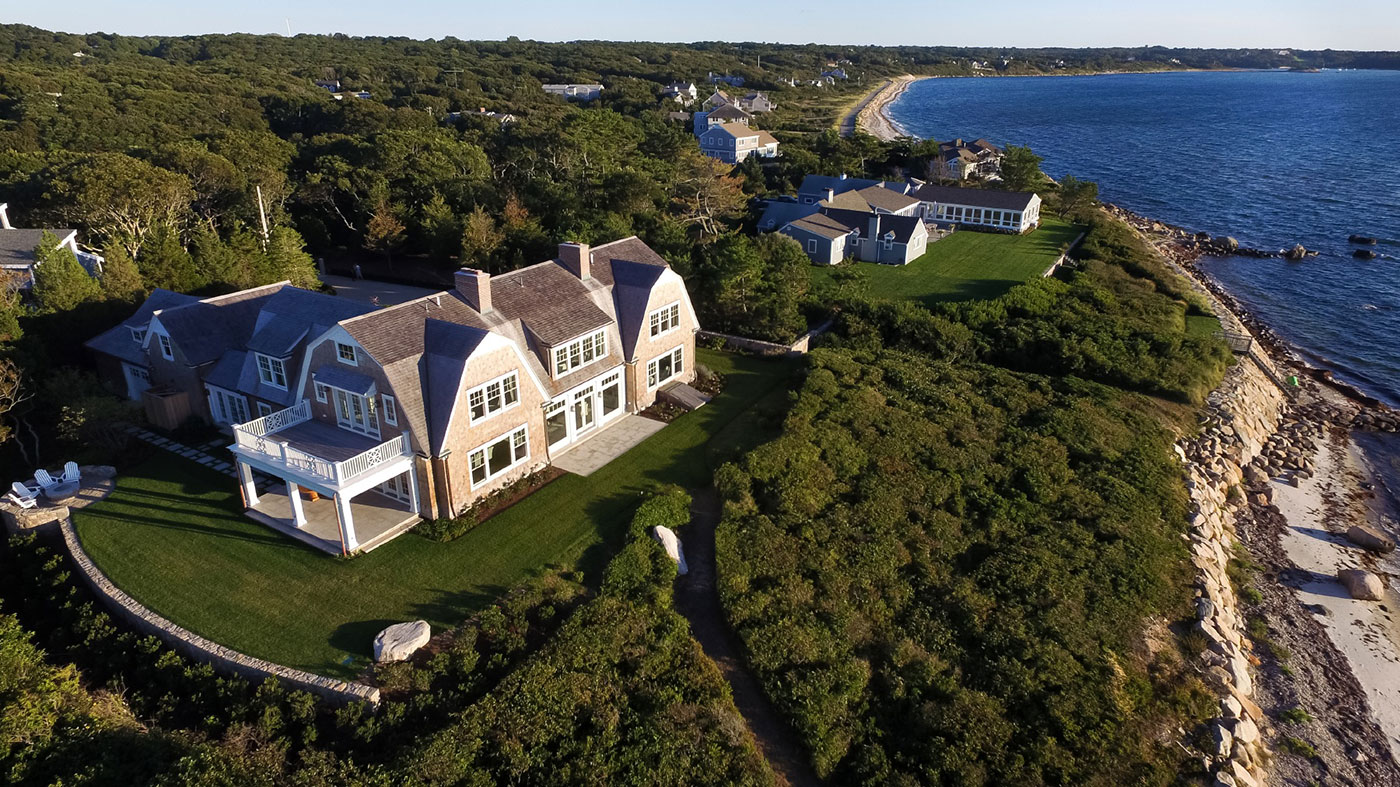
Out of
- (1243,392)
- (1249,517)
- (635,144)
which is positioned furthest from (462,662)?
(635,144)

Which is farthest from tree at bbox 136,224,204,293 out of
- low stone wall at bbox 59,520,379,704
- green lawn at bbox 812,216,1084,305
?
green lawn at bbox 812,216,1084,305

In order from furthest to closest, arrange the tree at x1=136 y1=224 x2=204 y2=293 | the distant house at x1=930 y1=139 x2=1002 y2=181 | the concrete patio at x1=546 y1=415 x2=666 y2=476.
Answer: the distant house at x1=930 y1=139 x2=1002 y2=181, the tree at x1=136 y1=224 x2=204 y2=293, the concrete patio at x1=546 y1=415 x2=666 y2=476

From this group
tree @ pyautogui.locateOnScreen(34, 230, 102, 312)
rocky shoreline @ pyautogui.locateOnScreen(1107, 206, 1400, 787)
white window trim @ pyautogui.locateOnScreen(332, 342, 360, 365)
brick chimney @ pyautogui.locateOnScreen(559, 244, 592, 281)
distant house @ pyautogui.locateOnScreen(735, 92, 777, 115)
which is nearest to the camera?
rocky shoreline @ pyautogui.locateOnScreen(1107, 206, 1400, 787)

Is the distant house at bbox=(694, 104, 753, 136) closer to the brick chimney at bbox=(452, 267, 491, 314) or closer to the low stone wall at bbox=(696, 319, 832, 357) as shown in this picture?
the low stone wall at bbox=(696, 319, 832, 357)

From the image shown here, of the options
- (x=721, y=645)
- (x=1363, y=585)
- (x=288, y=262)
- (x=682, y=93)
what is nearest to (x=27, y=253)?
(x=288, y=262)

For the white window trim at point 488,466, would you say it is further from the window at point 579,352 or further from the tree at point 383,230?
the tree at point 383,230

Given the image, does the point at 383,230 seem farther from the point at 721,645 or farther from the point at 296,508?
the point at 721,645
